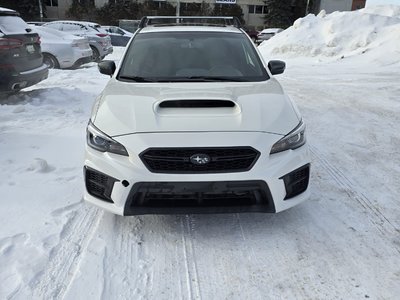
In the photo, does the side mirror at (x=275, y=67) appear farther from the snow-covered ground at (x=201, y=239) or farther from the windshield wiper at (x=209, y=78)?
the snow-covered ground at (x=201, y=239)

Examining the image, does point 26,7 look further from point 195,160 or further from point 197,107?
point 195,160

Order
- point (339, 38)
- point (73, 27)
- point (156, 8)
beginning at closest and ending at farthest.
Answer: point (73, 27) → point (339, 38) → point (156, 8)

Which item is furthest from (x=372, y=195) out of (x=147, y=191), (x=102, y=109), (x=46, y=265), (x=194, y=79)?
(x=46, y=265)

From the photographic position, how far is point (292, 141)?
10.6 feet

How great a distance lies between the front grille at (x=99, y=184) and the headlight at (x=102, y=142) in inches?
7.7

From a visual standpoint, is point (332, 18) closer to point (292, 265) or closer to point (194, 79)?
point (194, 79)

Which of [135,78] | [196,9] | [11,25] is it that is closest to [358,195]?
[135,78]

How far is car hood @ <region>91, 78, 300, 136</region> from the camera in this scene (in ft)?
10.3

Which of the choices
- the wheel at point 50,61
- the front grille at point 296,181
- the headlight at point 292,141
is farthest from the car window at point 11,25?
the front grille at point 296,181

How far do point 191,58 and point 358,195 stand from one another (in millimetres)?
2251

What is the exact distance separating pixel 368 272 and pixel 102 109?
2.42 m

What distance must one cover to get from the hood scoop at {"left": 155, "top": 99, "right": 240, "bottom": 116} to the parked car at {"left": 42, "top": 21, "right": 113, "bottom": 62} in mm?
13919

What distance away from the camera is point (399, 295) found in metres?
2.69

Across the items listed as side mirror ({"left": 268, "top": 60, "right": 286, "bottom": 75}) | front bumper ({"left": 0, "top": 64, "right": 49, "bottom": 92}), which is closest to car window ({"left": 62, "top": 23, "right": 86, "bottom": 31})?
front bumper ({"left": 0, "top": 64, "right": 49, "bottom": 92})
